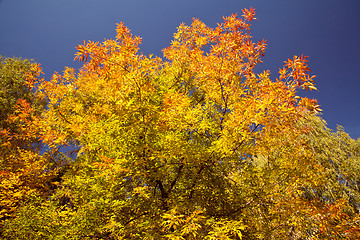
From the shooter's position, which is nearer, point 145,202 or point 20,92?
point 145,202

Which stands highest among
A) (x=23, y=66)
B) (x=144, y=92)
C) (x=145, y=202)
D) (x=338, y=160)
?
(x=23, y=66)

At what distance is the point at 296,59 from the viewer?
327cm

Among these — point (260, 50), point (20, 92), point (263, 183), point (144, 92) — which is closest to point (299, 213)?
point (263, 183)

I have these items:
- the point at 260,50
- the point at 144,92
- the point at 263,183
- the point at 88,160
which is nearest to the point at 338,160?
the point at 263,183

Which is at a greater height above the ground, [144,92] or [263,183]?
[144,92]

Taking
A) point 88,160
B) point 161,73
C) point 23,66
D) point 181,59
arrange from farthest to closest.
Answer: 1. point 23,66
2. point 161,73
3. point 181,59
4. point 88,160

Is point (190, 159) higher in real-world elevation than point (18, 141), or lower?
lower

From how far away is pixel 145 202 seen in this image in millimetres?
4102

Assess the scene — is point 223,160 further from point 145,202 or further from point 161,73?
point 161,73

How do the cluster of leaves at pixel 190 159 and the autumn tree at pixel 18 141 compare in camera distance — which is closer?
the cluster of leaves at pixel 190 159

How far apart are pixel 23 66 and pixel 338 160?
18.7 m

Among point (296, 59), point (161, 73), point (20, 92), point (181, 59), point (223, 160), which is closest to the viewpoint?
point (296, 59)

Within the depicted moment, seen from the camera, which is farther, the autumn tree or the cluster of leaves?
the autumn tree

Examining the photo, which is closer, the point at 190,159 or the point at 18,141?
the point at 190,159
